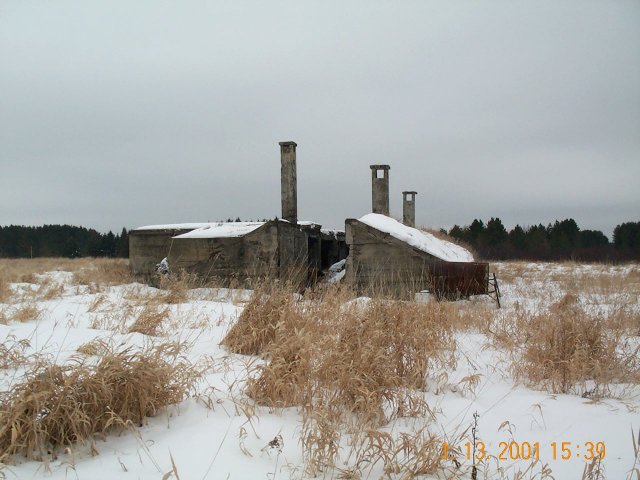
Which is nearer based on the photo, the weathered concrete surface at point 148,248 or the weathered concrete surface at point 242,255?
the weathered concrete surface at point 242,255

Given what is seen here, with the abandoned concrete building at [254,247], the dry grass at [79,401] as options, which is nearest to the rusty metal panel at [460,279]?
the abandoned concrete building at [254,247]

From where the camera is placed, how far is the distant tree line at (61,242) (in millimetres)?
46562

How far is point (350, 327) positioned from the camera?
3.83 metres

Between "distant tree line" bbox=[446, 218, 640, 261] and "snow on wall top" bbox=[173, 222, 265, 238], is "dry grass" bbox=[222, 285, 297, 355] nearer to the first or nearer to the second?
"snow on wall top" bbox=[173, 222, 265, 238]

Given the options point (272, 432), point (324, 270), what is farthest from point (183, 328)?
point (324, 270)

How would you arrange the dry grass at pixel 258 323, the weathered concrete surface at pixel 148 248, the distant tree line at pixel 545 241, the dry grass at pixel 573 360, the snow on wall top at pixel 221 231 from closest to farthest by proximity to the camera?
1. the dry grass at pixel 573 360
2. the dry grass at pixel 258 323
3. the snow on wall top at pixel 221 231
4. the weathered concrete surface at pixel 148 248
5. the distant tree line at pixel 545 241

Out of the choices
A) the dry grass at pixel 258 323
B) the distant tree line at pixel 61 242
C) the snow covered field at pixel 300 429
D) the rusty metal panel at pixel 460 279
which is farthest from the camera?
the distant tree line at pixel 61 242

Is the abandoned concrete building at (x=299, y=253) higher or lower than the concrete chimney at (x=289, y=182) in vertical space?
lower

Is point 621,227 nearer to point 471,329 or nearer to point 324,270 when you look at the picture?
point 324,270

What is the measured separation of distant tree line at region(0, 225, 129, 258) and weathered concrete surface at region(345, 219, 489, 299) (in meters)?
39.5

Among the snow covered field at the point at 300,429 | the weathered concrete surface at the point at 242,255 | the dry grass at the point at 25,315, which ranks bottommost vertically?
the snow covered field at the point at 300,429
